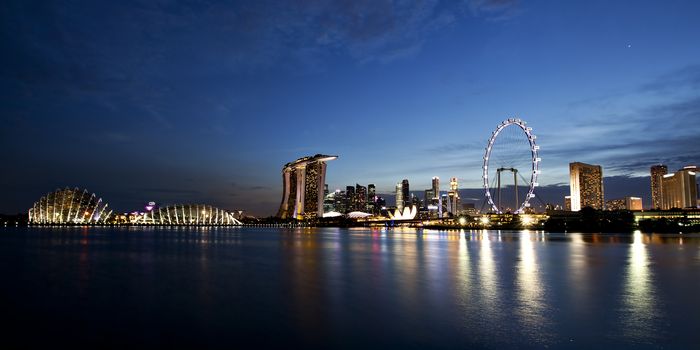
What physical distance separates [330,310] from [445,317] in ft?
13.4

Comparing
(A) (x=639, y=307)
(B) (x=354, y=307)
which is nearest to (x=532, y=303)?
(A) (x=639, y=307)

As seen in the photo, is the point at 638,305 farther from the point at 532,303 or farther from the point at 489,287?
the point at 489,287

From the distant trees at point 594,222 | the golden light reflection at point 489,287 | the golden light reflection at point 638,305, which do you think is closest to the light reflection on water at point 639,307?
the golden light reflection at point 638,305

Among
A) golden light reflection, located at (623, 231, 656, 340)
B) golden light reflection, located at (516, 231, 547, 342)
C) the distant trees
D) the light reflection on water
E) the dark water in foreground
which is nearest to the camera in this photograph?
the dark water in foreground

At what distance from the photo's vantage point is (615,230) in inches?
5330

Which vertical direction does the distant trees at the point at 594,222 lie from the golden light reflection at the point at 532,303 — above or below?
below

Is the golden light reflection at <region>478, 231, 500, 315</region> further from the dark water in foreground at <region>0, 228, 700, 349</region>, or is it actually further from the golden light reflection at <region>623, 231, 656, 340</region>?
the golden light reflection at <region>623, 231, 656, 340</region>

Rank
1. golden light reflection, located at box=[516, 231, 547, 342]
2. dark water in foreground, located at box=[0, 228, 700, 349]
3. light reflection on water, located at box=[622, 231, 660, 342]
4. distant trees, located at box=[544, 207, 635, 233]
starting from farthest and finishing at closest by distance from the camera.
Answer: distant trees, located at box=[544, 207, 635, 233]
golden light reflection, located at box=[516, 231, 547, 342]
light reflection on water, located at box=[622, 231, 660, 342]
dark water in foreground, located at box=[0, 228, 700, 349]

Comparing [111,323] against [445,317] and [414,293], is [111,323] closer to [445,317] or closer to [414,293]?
[445,317]

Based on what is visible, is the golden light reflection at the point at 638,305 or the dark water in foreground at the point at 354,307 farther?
the golden light reflection at the point at 638,305

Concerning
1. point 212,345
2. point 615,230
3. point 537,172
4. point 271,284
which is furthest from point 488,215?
point 212,345

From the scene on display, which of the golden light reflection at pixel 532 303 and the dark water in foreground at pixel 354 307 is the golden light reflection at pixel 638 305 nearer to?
the dark water in foreground at pixel 354 307

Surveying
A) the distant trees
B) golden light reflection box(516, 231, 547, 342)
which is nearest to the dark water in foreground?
golden light reflection box(516, 231, 547, 342)

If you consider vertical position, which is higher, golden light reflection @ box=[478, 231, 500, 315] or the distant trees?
golden light reflection @ box=[478, 231, 500, 315]
